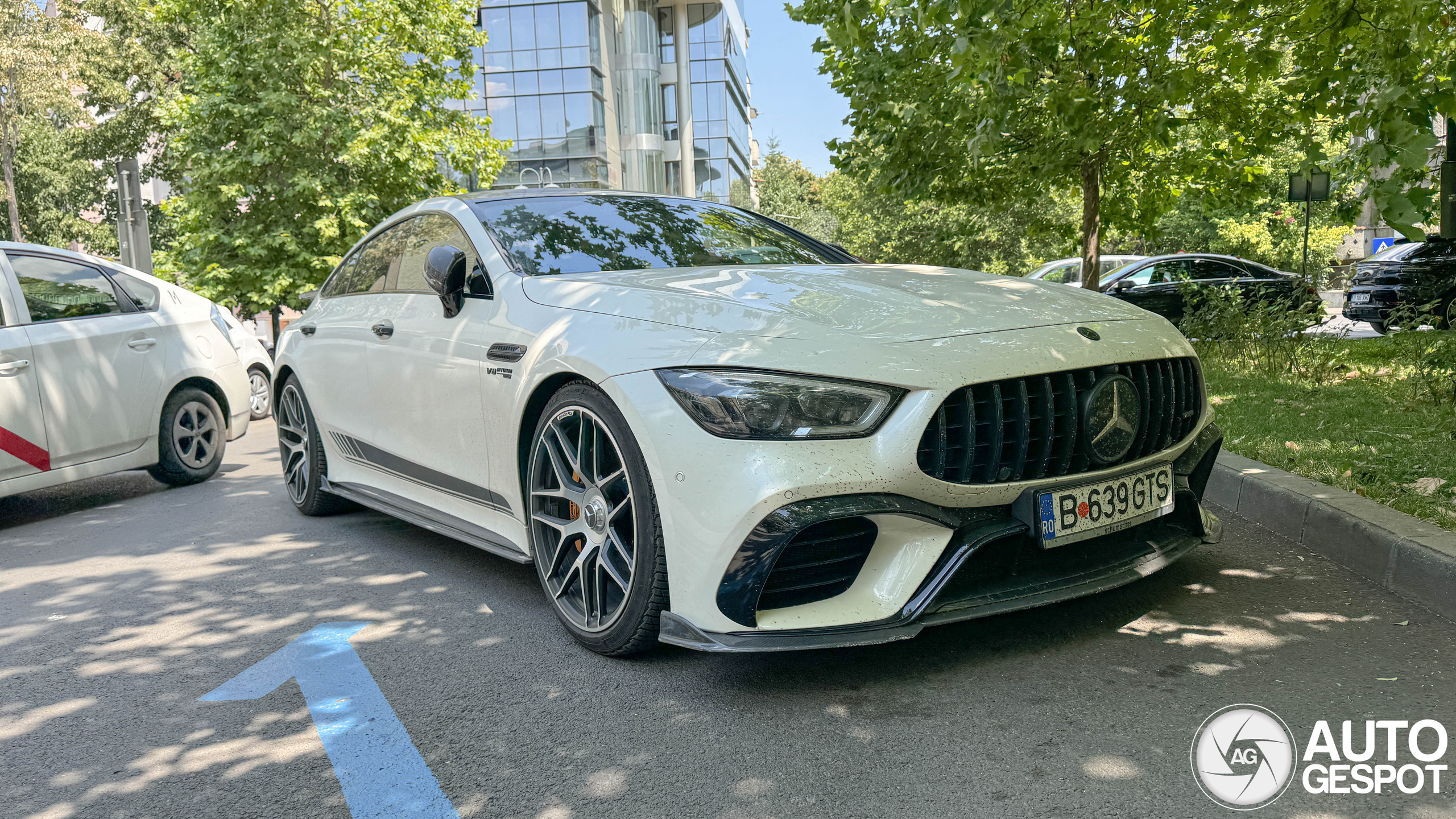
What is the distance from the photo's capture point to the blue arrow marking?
2.52 metres

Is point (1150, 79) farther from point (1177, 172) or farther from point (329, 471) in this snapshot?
point (329, 471)

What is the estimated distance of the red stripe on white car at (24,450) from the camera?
5828mm

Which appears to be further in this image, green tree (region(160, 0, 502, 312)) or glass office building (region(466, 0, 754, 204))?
glass office building (region(466, 0, 754, 204))

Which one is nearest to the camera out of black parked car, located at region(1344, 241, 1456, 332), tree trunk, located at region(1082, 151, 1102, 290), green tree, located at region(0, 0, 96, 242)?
tree trunk, located at region(1082, 151, 1102, 290)

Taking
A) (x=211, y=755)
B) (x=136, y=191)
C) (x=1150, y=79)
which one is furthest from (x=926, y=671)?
(x=136, y=191)

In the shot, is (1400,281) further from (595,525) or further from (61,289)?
(61,289)

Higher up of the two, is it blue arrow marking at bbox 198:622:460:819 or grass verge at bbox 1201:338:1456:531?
grass verge at bbox 1201:338:1456:531

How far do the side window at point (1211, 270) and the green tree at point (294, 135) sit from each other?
11.1 meters

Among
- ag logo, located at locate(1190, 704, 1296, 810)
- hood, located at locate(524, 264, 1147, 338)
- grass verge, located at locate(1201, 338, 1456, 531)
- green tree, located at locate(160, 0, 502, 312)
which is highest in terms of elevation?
green tree, located at locate(160, 0, 502, 312)

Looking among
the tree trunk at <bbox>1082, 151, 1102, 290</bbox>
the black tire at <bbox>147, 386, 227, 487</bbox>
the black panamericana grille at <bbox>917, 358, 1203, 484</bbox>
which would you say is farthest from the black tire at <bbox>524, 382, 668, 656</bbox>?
the tree trunk at <bbox>1082, 151, 1102, 290</bbox>

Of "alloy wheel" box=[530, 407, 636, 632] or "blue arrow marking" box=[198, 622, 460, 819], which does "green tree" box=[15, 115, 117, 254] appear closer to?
"blue arrow marking" box=[198, 622, 460, 819]

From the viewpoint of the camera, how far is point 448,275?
3.94m

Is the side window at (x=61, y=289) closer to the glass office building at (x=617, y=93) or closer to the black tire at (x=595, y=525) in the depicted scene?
the black tire at (x=595, y=525)

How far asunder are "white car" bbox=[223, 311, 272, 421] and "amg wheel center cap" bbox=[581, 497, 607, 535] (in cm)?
430
